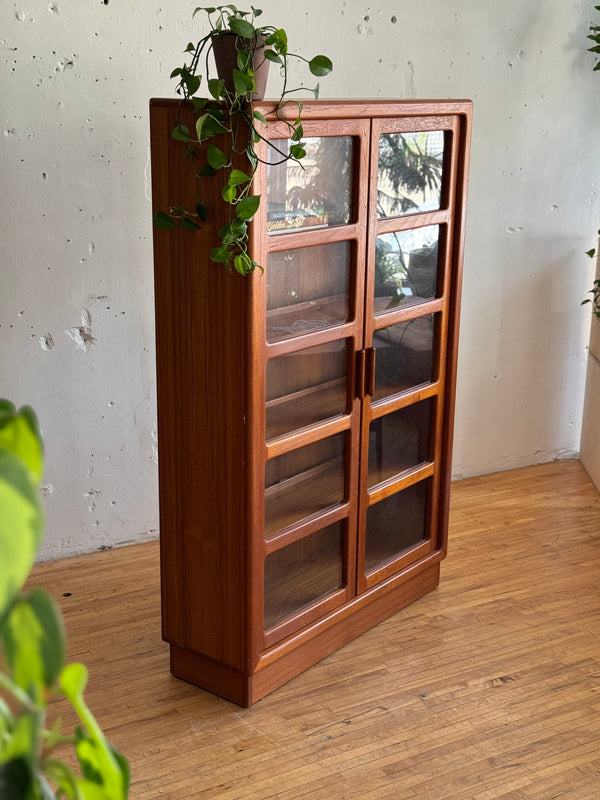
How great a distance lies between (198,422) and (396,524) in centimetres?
95

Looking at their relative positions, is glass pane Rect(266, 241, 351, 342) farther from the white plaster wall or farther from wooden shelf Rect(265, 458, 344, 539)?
the white plaster wall

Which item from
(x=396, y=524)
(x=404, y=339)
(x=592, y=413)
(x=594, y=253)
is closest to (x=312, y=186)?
(x=404, y=339)

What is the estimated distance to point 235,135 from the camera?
7.13 ft

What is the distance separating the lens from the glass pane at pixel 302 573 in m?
2.63

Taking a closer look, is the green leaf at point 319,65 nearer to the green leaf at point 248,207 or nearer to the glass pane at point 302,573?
the green leaf at point 248,207

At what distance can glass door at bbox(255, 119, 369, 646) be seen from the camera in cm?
239

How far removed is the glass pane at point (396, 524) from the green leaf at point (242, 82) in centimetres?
139

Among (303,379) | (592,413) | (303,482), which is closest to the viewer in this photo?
(303,379)

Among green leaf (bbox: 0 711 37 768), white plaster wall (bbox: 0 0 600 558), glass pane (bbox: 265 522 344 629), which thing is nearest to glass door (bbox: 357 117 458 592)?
glass pane (bbox: 265 522 344 629)

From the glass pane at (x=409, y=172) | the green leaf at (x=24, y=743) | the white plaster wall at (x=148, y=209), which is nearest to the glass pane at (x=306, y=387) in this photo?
the glass pane at (x=409, y=172)

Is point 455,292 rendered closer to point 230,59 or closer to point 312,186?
point 312,186

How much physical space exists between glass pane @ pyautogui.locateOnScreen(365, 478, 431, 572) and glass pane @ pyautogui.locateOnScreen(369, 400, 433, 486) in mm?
99

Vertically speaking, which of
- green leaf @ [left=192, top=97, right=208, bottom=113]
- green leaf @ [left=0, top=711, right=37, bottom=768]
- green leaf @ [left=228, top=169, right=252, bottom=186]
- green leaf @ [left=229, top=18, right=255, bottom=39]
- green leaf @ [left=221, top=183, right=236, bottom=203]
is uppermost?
green leaf @ [left=229, top=18, right=255, bottom=39]

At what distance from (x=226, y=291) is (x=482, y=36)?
2246 mm
